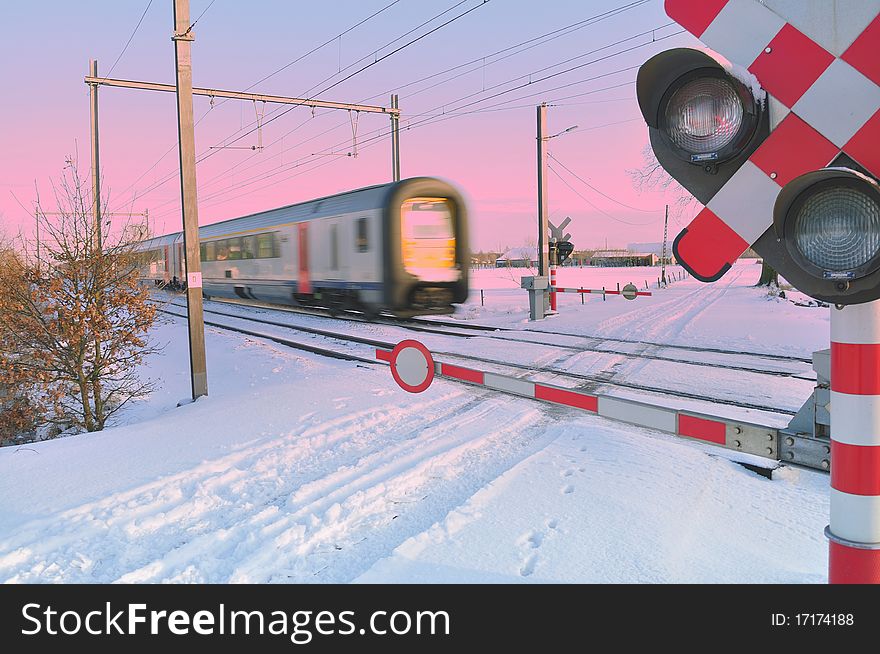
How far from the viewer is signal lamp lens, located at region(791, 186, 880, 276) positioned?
139 cm

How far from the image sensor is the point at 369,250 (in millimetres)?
9398

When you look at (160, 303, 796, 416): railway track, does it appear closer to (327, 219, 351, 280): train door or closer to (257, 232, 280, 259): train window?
(327, 219, 351, 280): train door

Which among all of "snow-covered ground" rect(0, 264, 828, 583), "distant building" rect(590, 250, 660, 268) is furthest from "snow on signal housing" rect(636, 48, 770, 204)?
"distant building" rect(590, 250, 660, 268)

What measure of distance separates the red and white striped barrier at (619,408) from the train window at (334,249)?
21.5ft

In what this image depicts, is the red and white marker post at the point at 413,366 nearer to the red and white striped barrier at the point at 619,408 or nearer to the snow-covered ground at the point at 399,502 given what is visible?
the red and white striped barrier at the point at 619,408

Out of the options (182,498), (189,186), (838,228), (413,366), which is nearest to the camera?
(838,228)

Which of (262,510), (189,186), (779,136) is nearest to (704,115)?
(779,136)

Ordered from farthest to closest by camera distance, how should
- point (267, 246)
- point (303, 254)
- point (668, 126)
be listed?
point (267, 246), point (303, 254), point (668, 126)

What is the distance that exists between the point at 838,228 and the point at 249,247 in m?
13.4

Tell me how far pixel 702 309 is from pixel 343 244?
14992 mm

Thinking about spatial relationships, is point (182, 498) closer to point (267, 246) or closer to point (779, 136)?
point (779, 136)

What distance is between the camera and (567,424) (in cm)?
638

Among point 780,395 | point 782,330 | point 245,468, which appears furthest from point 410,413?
point 782,330

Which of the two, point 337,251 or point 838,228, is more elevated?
point 337,251
